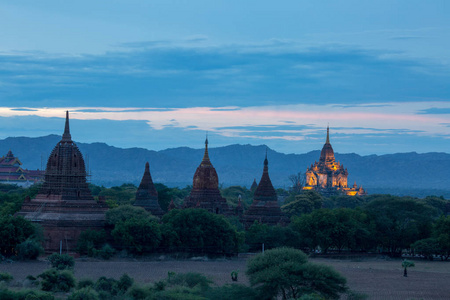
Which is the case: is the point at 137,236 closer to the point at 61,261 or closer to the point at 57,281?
the point at 61,261

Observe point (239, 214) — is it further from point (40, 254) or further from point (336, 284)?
point (336, 284)

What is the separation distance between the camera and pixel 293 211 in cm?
10644

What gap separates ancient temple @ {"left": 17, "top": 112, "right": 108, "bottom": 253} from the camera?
6300cm

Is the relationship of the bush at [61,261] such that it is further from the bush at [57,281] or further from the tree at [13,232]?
the tree at [13,232]

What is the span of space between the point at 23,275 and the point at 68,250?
10717mm

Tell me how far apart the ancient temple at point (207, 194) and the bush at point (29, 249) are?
2468 centimetres

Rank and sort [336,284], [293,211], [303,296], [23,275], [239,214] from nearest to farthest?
[303,296]
[336,284]
[23,275]
[239,214]
[293,211]

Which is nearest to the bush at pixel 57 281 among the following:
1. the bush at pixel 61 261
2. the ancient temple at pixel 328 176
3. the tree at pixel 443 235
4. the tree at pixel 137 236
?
the bush at pixel 61 261

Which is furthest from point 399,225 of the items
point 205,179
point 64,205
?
point 64,205

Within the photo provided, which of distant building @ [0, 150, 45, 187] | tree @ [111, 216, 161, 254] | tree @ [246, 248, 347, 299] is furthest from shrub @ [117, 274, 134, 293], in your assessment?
distant building @ [0, 150, 45, 187]

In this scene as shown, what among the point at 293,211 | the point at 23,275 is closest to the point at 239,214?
the point at 293,211

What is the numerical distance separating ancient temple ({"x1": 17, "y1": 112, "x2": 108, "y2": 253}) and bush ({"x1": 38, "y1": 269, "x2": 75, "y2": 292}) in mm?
16664

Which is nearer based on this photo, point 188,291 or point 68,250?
point 188,291

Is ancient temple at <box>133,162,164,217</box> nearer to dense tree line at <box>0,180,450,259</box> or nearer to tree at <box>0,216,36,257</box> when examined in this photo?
dense tree line at <box>0,180,450,259</box>
